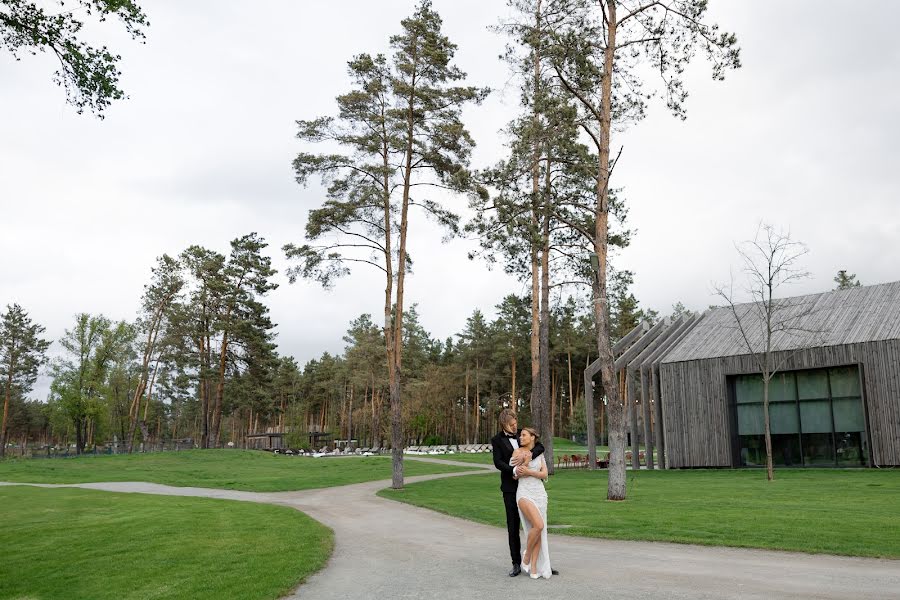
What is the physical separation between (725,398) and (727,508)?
16.3 meters

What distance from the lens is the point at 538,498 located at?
7.10 meters

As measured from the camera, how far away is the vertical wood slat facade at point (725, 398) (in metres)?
24.0

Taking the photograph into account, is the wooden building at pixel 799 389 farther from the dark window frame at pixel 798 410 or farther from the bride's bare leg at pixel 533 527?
the bride's bare leg at pixel 533 527

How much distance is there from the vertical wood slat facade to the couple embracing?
21214 mm

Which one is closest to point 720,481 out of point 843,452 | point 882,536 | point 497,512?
point 843,452

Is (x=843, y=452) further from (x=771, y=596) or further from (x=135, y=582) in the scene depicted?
(x=135, y=582)

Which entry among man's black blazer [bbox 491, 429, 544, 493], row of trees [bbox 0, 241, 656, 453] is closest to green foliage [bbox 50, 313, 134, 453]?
row of trees [bbox 0, 241, 656, 453]

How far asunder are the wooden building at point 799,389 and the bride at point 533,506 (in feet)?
62.1

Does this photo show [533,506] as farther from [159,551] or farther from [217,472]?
[217,472]

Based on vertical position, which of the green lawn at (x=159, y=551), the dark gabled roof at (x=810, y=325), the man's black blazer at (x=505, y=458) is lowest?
the green lawn at (x=159, y=551)

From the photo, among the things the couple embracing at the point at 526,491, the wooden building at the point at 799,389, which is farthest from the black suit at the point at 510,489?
the wooden building at the point at 799,389

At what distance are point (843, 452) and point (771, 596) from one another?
76.0 ft

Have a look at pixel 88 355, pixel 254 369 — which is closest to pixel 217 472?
pixel 254 369

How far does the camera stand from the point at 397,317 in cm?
2164
